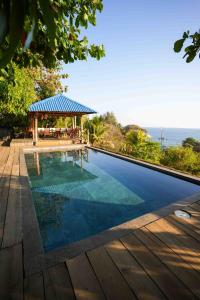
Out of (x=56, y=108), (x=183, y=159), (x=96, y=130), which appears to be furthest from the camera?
(x=96, y=130)

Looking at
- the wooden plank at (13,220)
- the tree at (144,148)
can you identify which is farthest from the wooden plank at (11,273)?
the tree at (144,148)

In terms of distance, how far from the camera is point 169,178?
753cm

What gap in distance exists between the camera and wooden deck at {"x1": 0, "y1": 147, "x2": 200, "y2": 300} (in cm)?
205

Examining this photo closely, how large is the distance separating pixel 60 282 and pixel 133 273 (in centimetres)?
83

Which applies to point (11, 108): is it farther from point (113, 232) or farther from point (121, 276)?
point (121, 276)

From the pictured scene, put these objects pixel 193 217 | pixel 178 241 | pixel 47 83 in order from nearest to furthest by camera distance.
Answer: pixel 178 241
pixel 193 217
pixel 47 83

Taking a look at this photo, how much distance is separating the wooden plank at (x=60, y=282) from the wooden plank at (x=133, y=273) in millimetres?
625

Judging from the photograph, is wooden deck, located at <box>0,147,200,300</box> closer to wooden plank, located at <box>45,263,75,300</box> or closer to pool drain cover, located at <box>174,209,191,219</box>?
wooden plank, located at <box>45,263,75,300</box>

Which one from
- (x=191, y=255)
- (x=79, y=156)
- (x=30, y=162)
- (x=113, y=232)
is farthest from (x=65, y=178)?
(x=191, y=255)

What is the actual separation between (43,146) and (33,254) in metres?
12.5

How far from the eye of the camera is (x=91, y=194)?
688cm

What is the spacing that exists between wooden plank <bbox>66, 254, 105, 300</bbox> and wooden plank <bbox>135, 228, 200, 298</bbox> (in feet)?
3.10

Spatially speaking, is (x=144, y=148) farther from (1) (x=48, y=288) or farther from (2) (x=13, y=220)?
(1) (x=48, y=288)

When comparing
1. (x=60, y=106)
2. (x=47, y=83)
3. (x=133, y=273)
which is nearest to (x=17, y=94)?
(x=60, y=106)
